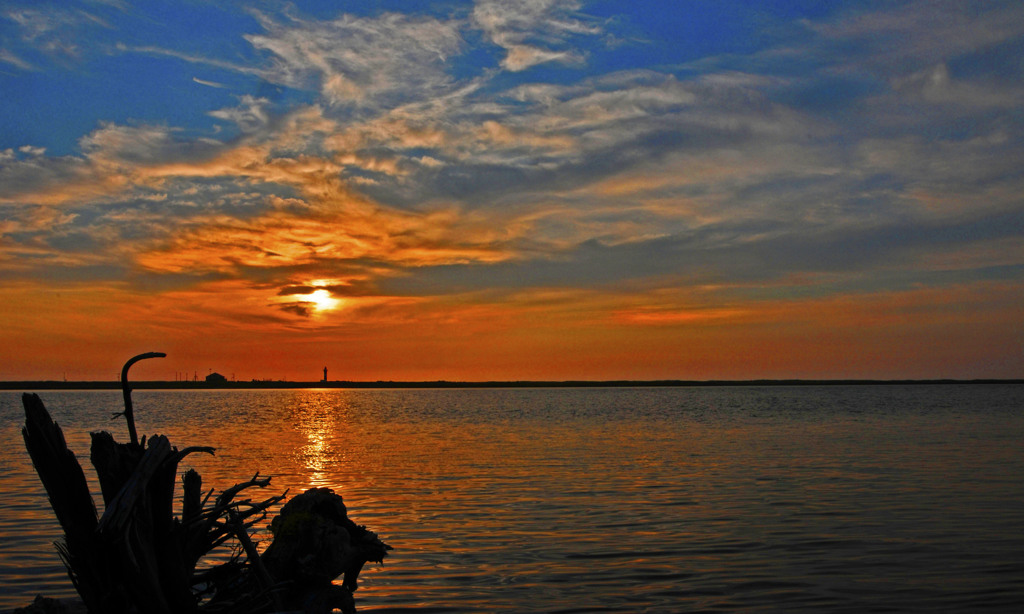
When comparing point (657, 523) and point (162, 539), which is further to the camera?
point (657, 523)

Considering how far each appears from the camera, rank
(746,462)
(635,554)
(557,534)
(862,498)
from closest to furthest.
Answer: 1. (635,554)
2. (557,534)
3. (862,498)
4. (746,462)

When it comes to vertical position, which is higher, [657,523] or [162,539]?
[162,539]

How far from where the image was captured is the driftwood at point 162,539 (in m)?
9.20

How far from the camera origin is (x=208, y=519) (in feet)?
33.8

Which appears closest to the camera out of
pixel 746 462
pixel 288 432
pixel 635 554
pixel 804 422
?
pixel 635 554

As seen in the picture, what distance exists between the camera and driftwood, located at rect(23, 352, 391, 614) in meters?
9.20

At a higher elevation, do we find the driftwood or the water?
the driftwood

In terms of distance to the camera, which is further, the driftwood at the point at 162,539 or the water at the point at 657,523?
the water at the point at 657,523

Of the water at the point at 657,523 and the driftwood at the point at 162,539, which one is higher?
the driftwood at the point at 162,539

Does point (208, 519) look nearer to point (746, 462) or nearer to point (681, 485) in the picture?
point (681, 485)

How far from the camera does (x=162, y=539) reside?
32.4ft

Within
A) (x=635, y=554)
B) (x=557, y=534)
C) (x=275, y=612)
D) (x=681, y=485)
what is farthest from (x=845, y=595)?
(x=681, y=485)

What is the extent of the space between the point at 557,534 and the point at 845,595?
739cm

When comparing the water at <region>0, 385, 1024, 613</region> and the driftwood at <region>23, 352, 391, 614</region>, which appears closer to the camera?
the driftwood at <region>23, 352, 391, 614</region>
